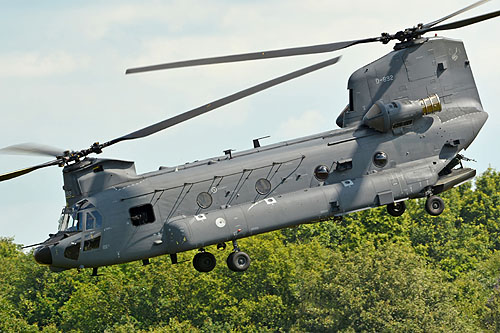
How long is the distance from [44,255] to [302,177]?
1059 cm

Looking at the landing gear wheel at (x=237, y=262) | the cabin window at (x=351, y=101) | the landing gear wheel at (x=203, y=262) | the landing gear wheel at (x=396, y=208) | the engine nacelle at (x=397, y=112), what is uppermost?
the cabin window at (x=351, y=101)

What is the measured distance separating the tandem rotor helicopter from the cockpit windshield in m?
0.05

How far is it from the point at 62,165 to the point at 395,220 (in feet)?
234

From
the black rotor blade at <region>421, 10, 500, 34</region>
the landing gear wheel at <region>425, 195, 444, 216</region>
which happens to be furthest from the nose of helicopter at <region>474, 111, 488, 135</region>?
the black rotor blade at <region>421, 10, 500, 34</region>

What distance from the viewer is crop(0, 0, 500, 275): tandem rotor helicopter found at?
4006 centimetres

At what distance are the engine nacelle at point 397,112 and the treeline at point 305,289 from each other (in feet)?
105

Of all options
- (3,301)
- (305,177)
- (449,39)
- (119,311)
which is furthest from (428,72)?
(3,301)

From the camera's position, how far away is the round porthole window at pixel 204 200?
4091 centimetres

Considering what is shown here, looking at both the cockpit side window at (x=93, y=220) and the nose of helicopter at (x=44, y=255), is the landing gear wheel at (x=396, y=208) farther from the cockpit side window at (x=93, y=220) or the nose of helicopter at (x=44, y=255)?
the nose of helicopter at (x=44, y=255)

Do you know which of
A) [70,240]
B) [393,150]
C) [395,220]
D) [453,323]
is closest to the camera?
[70,240]

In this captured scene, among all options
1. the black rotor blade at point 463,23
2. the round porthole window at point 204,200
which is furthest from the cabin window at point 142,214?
the black rotor blade at point 463,23

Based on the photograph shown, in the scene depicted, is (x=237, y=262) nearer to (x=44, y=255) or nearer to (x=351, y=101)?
(x=44, y=255)

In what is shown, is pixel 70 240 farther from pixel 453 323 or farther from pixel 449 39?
pixel 453 323

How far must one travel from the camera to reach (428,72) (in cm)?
4466
